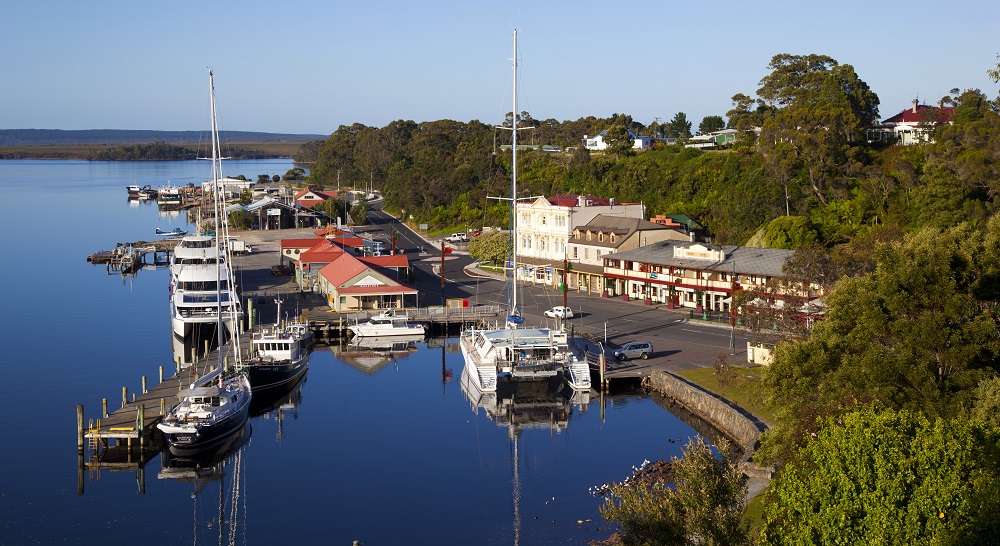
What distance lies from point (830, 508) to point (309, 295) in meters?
58.2

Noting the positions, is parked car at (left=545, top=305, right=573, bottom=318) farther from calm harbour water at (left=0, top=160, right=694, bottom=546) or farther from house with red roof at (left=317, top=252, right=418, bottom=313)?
house with red roof at (left=317, top=252, right=418, bottom=313)

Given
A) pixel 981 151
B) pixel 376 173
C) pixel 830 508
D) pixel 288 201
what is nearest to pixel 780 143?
pixel 981 151

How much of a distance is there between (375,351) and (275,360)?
34.4 ft

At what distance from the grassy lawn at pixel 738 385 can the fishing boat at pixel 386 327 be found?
19844mm

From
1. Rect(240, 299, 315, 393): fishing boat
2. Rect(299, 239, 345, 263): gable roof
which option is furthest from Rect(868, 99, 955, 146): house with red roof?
Rect(240, 299, 315, 393): fishing boat

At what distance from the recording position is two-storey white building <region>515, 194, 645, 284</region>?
263 ft

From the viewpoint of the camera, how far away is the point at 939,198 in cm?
6819

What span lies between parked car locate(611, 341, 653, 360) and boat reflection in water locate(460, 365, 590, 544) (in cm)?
406

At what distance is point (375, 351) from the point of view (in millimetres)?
60406

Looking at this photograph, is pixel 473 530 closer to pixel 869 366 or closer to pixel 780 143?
pixel 869 366

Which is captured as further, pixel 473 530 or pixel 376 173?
pixel 376 173

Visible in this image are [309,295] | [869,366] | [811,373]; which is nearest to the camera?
[869,366]

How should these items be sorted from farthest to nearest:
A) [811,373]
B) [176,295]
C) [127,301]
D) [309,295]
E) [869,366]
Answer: [127,301] < [309,295] < [176,295] < [811,373] < [869,366]

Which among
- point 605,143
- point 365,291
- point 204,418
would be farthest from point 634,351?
point 605,143
